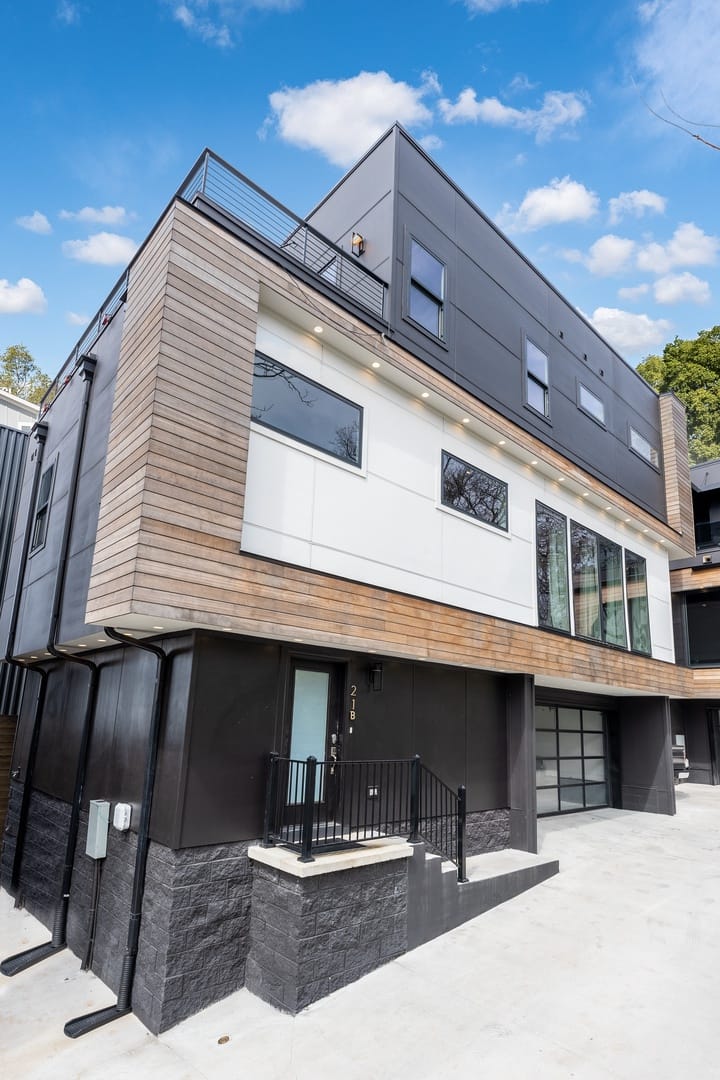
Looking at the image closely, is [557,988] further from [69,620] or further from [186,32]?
[186,32]

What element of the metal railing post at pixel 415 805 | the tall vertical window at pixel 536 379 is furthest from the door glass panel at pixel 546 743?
the tall vertical window at pixel 536 379

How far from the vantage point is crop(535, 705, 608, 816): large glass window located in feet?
35.5

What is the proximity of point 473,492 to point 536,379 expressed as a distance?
3.04m

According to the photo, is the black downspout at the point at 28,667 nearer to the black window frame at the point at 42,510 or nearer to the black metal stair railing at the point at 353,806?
the black window frame at the point at 42,510

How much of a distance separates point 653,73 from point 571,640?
26.3 feet

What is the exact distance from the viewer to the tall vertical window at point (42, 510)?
798 cm

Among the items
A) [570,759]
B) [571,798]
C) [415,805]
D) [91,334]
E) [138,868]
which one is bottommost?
[571,798]

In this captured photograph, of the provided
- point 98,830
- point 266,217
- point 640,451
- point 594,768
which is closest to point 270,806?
point 98,830

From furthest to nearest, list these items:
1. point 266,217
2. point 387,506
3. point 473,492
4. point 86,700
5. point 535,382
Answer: point 535,382, point 473,492, point 86,700, point 387,506, point 266,217

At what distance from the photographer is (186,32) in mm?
7848

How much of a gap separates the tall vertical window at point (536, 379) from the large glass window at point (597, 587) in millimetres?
2098

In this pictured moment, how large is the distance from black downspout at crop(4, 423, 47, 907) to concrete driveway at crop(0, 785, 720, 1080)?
1732 millimetres

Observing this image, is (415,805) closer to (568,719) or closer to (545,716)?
(545,716)

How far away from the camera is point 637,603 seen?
12.0 m
